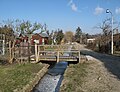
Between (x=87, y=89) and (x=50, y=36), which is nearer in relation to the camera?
(x=87, y=89)

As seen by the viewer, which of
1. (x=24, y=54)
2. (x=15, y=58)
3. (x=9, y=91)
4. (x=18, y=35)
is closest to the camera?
(x=9, y=91)

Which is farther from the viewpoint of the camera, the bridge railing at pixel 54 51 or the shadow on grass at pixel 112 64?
the bridge railing at pixel 54 51

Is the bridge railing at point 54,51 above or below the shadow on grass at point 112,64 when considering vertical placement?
above

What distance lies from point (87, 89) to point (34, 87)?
3.83 m

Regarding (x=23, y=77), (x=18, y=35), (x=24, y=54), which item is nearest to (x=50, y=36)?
(x=18, y=35)

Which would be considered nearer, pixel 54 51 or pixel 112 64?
pixel 112 64

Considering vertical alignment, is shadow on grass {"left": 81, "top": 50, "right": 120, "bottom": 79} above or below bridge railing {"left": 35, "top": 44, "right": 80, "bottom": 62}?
below

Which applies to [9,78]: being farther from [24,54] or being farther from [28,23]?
[28,23]

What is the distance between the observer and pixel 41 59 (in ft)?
80.8

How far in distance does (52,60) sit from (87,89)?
532 inches

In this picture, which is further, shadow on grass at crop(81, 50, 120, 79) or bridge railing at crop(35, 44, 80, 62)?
bridge railing at crop(35, 44, 80, 62)

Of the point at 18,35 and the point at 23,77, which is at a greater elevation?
the point at 18,35

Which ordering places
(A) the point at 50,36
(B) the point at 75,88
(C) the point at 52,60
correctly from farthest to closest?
1. (A) the point at 50,36
2. (C) the point at 52,60
3. (B) the point at 75,88

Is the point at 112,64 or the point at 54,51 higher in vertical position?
the point at 54,51
